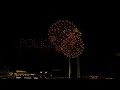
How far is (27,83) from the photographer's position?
3268 mm

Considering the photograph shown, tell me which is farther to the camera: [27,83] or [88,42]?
[88,42]

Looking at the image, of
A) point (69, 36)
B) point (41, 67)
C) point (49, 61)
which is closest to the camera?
point (69, 36)

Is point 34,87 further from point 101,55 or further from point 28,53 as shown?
point 28,53

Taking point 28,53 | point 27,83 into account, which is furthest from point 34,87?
point 28,53

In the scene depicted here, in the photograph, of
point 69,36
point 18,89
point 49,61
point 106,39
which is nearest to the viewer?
point 18,89

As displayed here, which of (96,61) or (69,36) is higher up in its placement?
(69,36)

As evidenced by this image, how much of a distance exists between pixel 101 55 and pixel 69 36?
11.3 meters

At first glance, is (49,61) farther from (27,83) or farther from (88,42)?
(27,83)

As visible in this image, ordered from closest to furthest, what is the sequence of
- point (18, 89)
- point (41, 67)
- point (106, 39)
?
point (18, 89), point (106, 39), point (41, 67)

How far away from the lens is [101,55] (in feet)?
87.0

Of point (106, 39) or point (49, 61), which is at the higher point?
point (106, 39)

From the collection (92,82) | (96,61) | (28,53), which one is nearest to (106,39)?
(96,61)

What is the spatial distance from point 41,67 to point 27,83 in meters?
22.1

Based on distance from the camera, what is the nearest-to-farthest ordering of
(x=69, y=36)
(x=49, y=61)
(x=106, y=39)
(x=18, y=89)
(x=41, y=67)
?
(x=18, y=89) → (x=69, y=36) → (x=106, y=39) → (x=41, y=67) → (x=49, y=61)
